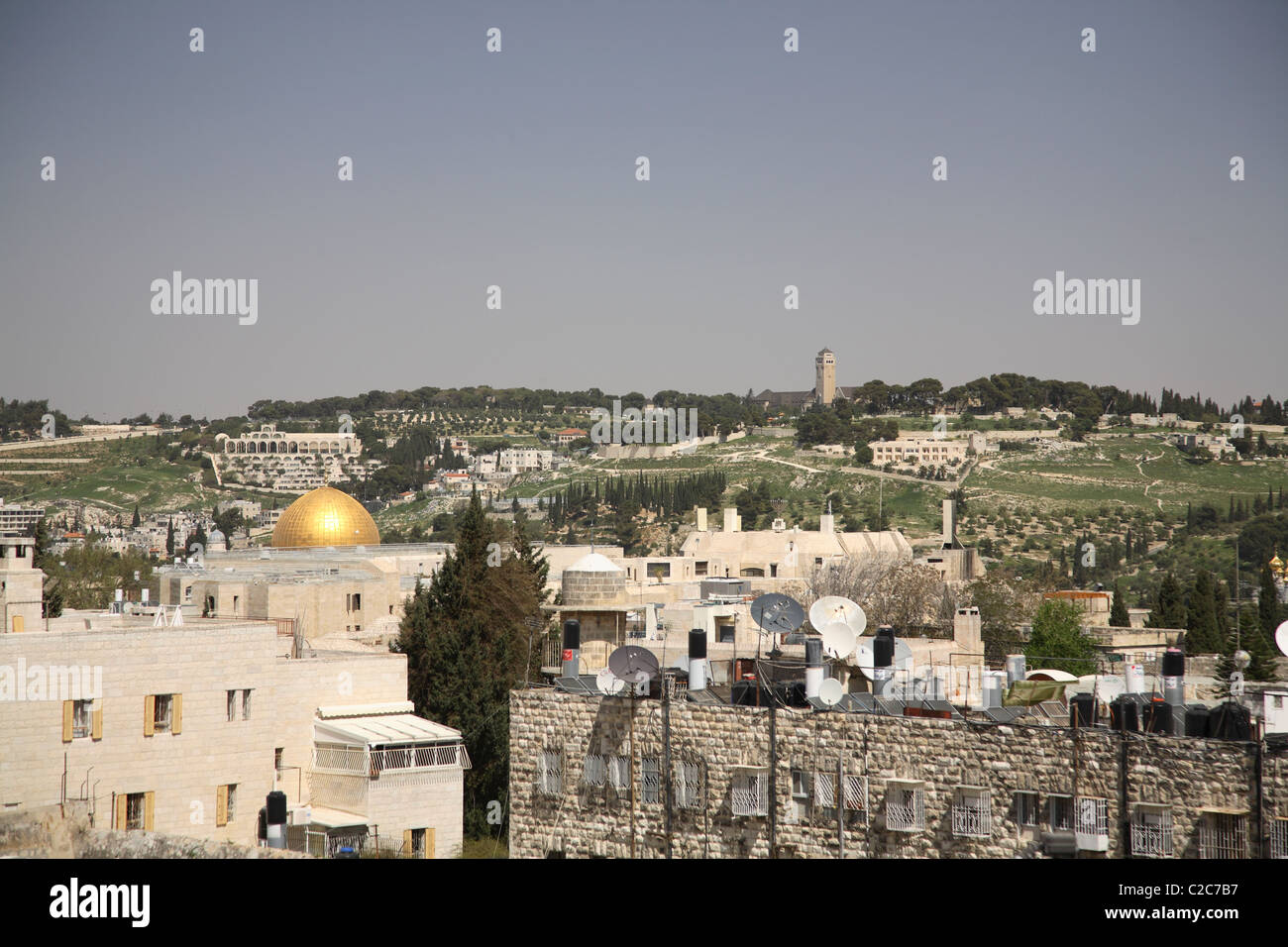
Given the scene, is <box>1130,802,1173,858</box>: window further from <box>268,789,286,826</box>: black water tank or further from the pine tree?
the pine tree

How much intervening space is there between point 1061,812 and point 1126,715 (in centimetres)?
98

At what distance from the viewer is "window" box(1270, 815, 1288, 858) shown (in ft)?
33.4

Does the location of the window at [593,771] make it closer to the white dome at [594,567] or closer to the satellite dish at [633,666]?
the satellite dish at [633,666]

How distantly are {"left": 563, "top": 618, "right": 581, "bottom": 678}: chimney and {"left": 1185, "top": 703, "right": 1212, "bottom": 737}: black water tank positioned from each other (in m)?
6.84

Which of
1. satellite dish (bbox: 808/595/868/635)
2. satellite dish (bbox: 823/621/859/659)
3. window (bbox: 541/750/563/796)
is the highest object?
satellite dish (bbox: 808/595/868/635)

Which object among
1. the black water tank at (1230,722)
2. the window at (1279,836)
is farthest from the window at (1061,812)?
the window at (1279,836)

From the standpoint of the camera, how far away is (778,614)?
16.2m

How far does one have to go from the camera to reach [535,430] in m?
156

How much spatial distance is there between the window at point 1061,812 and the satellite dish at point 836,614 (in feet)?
12.7

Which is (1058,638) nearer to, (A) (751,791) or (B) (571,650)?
(B) (571,650)

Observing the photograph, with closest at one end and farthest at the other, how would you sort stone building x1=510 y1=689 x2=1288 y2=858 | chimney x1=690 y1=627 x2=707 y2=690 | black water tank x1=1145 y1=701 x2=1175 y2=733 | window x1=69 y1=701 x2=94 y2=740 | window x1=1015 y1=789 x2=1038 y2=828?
stone building x1=510 y1=689 x2=1288 y2=858, window x1=1015 y1=789 x2=1038 y2=828, black water tank x1=1145 y1=701 x2=1175 y2=733, chimney x1=690 y1=627 x2=707 y2=690, window x1=69 y1=701 x2=94 y2=740

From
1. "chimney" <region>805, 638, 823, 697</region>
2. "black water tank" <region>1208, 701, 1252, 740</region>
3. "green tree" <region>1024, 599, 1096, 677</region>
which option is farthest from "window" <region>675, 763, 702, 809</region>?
"green tree" <region>1024, 599, 1096, 677</region>

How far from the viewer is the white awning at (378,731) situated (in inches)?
696
